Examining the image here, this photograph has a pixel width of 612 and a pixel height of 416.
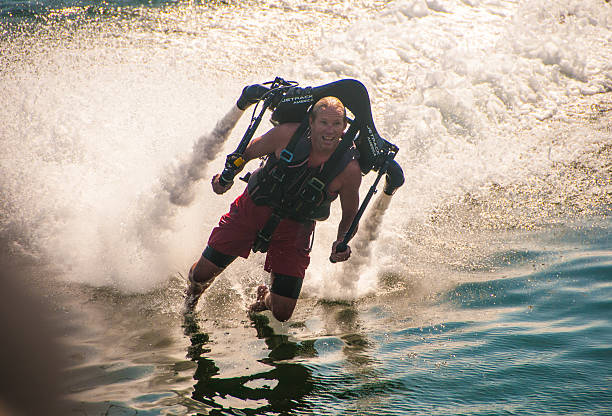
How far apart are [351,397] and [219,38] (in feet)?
30.3

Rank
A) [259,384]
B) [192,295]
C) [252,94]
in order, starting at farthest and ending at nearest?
[252,94]
[192,295]
[259,384]

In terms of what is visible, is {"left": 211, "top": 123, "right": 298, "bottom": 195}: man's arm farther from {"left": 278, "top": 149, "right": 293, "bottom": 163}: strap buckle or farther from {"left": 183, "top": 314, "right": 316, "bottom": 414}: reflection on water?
{"left": 183, "top": 314, "right": 316, "bottom": 414}: reflection on water

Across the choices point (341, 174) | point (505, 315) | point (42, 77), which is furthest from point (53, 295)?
point (42, 77)

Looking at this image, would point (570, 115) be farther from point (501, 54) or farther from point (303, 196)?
point (303, 196)

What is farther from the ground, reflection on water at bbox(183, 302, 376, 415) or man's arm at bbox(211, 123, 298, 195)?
man's arm at bbox(211, 123, 298, 195)

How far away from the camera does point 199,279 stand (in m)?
5.04

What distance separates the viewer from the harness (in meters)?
4.73

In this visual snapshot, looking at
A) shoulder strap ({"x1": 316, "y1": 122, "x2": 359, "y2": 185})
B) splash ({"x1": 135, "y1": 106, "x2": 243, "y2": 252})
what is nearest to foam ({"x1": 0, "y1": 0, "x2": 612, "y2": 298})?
splash ({"x1": 135, "y1": 106, "x2": 243, "y2": 252})

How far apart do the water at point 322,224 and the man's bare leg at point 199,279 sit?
18 cm

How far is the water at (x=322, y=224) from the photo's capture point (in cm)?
374

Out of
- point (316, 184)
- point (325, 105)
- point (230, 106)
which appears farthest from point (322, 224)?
point (230, 106)

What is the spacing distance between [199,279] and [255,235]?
2.01 feet

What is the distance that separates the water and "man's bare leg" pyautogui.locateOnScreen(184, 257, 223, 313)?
18 centimetres

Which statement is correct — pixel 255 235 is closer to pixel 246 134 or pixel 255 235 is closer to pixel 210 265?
pixel 210 265
